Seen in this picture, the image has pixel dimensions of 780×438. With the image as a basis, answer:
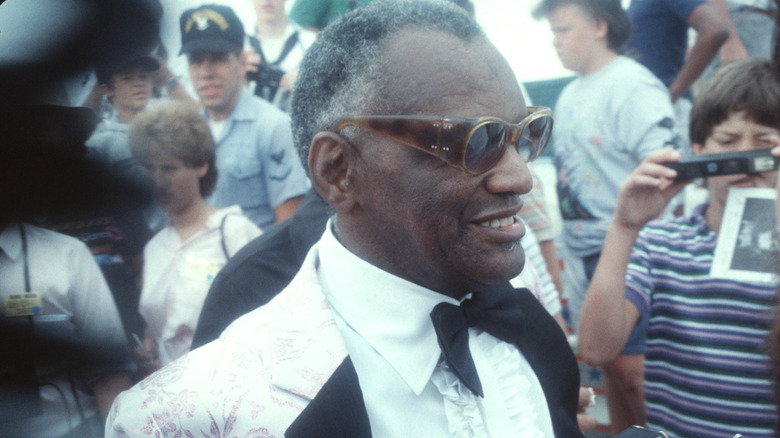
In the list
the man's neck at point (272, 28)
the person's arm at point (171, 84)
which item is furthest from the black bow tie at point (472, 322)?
the man's neck at point (272, 28)

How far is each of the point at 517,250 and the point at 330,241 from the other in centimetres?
43

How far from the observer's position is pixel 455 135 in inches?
51.5

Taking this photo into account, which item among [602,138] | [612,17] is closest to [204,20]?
[602,138]

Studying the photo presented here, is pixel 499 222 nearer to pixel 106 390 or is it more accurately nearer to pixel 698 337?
pixel 106 390

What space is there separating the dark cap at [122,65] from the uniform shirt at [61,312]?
409mm

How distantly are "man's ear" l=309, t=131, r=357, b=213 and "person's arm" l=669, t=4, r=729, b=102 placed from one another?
3020 millimetres

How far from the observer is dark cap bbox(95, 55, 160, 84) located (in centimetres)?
164

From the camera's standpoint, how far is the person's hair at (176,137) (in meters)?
1.89

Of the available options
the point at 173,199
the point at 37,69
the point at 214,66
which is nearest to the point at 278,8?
the point at 214,66

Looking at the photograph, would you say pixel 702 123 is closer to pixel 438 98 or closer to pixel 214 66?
pixel 438 98

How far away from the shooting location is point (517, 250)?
1.41 meters

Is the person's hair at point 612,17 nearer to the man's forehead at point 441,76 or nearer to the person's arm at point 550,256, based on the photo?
the person's arm at point 550,256

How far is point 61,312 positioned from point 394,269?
0.77 m

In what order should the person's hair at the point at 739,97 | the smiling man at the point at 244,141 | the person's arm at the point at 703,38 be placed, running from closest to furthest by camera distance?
the person's hair at the point at 739,97
the smiling man at the point at 244,141
the person's arm at the point at 703,38
